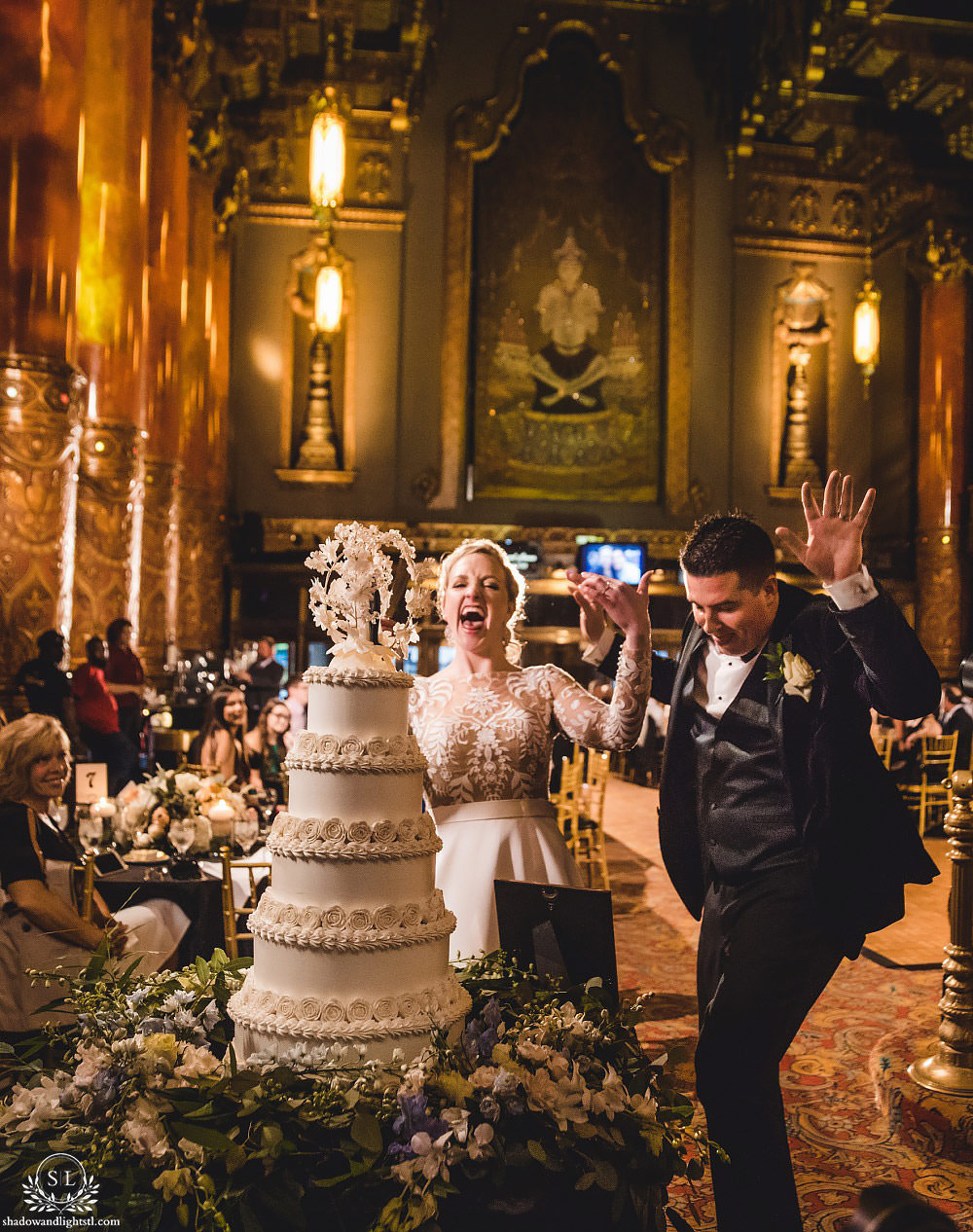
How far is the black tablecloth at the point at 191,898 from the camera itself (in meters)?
4.10

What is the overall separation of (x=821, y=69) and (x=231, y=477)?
10448 millimetres

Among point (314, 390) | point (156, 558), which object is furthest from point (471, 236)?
point (156, 558)

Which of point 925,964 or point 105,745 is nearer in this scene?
point 925,964

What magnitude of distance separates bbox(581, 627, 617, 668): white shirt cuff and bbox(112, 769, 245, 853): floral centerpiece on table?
7.43 feet

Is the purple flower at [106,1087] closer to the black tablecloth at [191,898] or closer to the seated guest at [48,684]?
the black tablecloth at [191,898]

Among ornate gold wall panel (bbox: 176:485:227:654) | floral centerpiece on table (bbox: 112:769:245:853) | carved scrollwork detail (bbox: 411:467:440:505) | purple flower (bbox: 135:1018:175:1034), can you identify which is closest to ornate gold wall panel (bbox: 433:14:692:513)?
carved scrollwork detail (bbox: 411:467:440:505)

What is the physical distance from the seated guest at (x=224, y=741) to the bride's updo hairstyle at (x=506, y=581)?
11.0ft

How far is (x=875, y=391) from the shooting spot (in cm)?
1789

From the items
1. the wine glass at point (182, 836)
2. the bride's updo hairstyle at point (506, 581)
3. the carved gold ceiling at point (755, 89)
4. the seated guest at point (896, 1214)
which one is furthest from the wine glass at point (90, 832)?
the carved gold ceiling at point (755, 89)

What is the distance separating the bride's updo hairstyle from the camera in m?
3.02

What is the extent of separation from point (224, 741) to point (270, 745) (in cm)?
57

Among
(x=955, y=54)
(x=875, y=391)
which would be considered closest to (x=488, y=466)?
(x=875, y=391)

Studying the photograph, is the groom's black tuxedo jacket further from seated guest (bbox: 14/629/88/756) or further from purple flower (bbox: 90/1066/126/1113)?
seated guest (bbox: 14/629/88/756)

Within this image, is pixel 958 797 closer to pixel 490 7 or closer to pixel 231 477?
pixel 231 477
